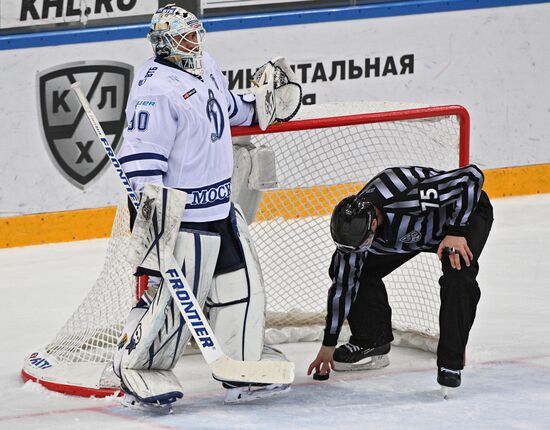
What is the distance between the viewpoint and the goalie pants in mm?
4656

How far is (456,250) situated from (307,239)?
3.74 feet

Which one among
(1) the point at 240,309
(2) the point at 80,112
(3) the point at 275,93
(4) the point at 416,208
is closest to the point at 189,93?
(3) the point at 275,93

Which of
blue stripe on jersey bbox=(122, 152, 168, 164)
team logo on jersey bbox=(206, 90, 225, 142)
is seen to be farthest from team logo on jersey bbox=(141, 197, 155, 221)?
team logo on jersey bbox=(206, 90, 225, 142)

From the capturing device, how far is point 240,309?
4.61 metres

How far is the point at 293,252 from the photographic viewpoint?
5.57m

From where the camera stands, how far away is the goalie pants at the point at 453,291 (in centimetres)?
466

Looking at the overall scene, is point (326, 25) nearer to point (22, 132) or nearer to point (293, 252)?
point (22, 132)

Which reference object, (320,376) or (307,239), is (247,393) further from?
(307,239)

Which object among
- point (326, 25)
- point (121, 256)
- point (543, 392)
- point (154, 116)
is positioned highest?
point (326, 25)

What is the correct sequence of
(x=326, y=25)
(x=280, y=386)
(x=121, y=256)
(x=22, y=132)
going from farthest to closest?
(x=326, y=25)
(x=22, y=132)
(x=121, y=256)
(x=280, y=386)

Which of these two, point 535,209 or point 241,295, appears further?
point 535,209

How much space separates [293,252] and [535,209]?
7.43 ft

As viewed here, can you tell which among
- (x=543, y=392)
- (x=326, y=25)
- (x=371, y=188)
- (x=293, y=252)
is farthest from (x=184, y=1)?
(x=543, y=392)

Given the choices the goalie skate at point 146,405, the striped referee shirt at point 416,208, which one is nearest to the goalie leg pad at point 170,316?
the goalie skate at point 146,405
